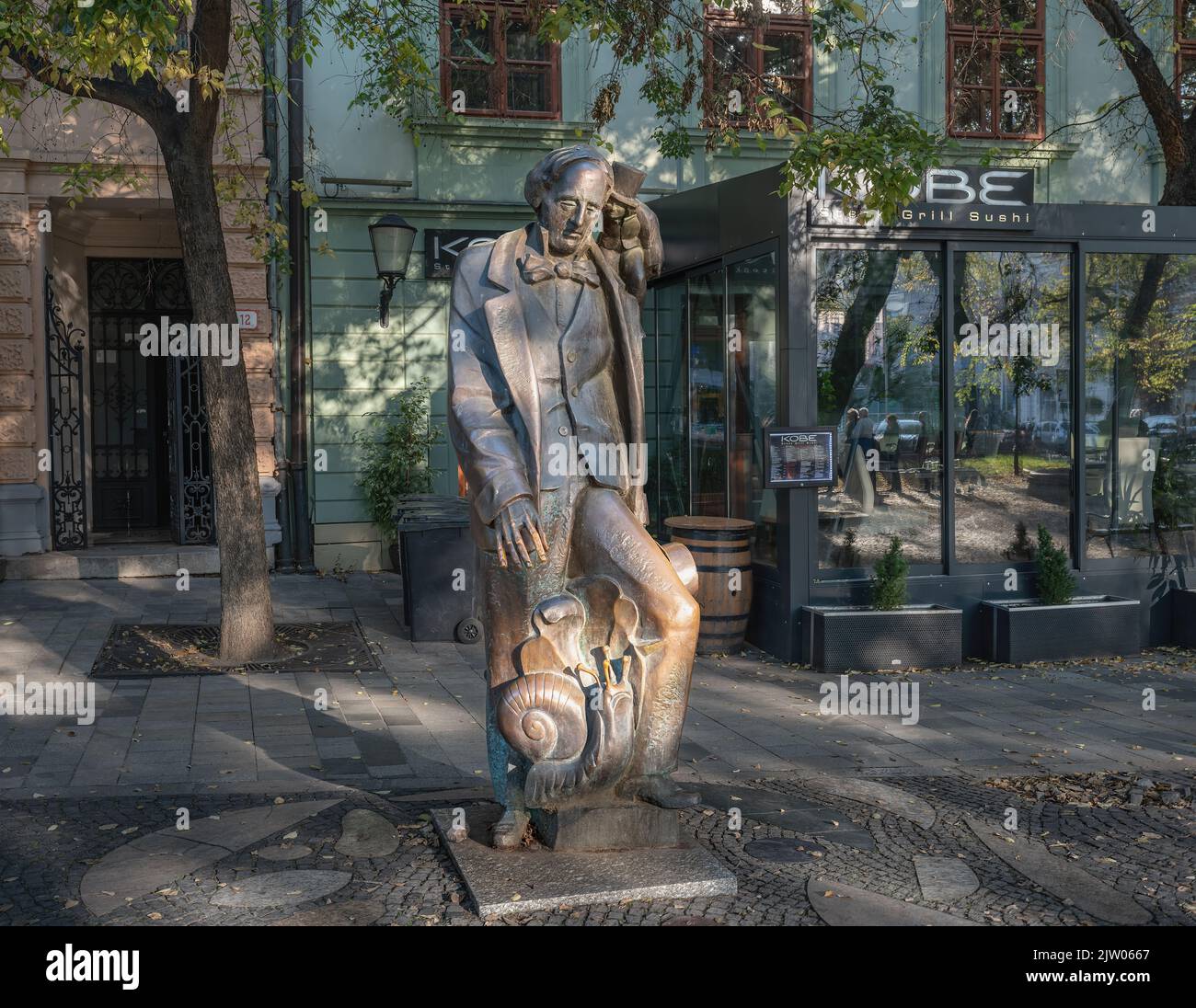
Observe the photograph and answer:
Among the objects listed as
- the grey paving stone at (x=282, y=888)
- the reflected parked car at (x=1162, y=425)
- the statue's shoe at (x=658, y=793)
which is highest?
the reflected parked car at (x=1162, y=425)

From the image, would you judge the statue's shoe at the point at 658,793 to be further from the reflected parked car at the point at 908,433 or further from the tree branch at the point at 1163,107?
the tree branch at the point at 1163,107

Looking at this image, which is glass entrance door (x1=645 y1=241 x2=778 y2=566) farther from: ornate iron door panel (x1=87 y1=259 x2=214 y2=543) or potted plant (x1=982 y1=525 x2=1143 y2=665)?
ornate iron door panel (x1=87 y1=259 x2=214 y2=543)

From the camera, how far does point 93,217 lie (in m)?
A: 14.5

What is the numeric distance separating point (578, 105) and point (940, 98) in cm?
466

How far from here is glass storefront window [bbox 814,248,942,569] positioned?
9625mm

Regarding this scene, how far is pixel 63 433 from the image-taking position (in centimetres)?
1415

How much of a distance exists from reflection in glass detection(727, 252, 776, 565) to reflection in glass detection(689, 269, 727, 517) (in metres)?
0.20

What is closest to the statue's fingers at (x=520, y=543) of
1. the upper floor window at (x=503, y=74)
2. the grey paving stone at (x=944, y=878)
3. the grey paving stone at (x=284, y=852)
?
the grey paving stone at (x=284, y=852)

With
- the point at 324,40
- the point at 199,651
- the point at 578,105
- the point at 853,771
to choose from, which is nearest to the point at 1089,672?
the point at 853,771

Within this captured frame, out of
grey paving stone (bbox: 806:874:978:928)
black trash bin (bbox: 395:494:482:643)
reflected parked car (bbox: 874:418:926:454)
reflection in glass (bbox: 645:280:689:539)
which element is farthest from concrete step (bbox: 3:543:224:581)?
grey paving stone (bbox: 806:874:978:928)

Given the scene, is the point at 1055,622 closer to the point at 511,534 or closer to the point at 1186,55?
the point at 511,534

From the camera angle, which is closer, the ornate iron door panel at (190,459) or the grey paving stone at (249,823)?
the grey paving stone at (249,823)

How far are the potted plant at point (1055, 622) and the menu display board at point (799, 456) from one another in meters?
1.69

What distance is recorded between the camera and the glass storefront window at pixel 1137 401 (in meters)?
10.3
